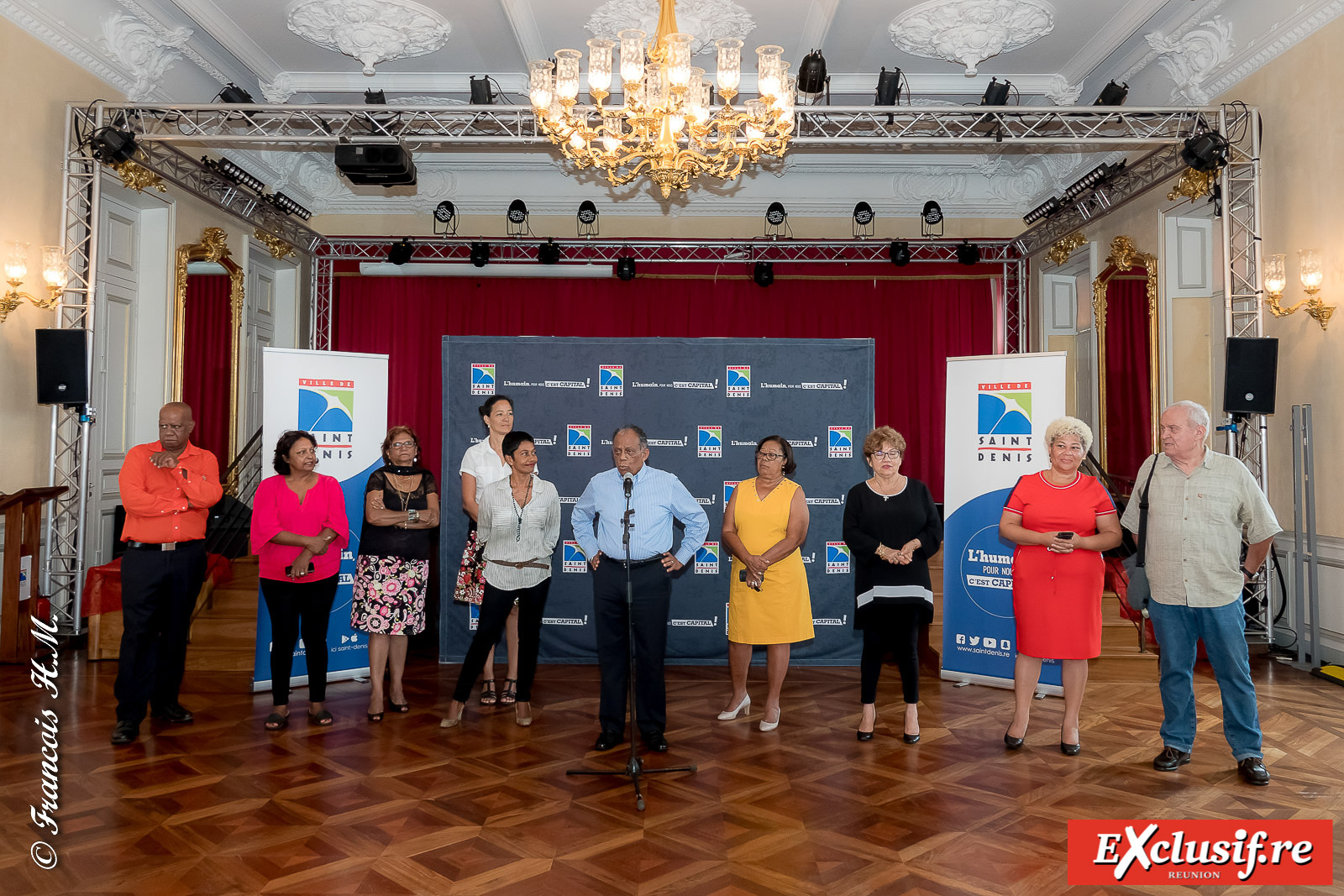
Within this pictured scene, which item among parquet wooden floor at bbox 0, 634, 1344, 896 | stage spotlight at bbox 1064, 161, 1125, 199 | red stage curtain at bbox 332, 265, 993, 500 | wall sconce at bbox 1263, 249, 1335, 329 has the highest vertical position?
stage spotlight at bbox 1064, 161, 1125, 199

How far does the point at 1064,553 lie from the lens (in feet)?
12.6

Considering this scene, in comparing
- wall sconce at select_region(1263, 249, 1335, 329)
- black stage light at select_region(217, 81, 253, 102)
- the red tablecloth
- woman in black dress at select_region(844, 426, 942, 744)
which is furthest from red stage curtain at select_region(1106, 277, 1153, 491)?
black stage light at select_region(217, 81, 253, 102)

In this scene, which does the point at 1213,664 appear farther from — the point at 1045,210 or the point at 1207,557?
the point at 1045,210

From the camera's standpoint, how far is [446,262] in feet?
31.0

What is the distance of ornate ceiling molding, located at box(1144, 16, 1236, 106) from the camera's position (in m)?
6.21

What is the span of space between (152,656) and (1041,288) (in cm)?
832

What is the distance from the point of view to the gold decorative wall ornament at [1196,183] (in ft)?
19.9

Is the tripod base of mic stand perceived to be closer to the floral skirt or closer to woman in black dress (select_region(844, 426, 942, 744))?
woman in black dress (select_region(844, 426, 942, 744))

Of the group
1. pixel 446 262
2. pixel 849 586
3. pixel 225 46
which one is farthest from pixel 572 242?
pixel 849 586

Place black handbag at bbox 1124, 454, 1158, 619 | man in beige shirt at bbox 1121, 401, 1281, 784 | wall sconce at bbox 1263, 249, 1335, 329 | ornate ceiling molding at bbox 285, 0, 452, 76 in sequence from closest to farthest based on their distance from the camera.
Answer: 1. man in beige shirt at bbox 1121, 401, 1281, 784
2. black handbag at bbox 1124, 454, 1158, 619
3. wall sconce at bbox 1263, 249, 1335, 329
4. ornate ceiling molding at bbox 285, 0, 452, 76

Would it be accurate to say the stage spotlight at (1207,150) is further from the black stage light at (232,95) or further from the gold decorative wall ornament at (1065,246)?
the black stage light at (232,95)

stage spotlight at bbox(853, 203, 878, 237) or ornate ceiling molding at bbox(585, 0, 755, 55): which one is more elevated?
ornate ceiling molding at bbox(585, 0, 755, 55)

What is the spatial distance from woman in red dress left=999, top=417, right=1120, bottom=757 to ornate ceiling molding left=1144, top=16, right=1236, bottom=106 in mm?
4157

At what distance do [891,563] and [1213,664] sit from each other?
1337 millimetres
